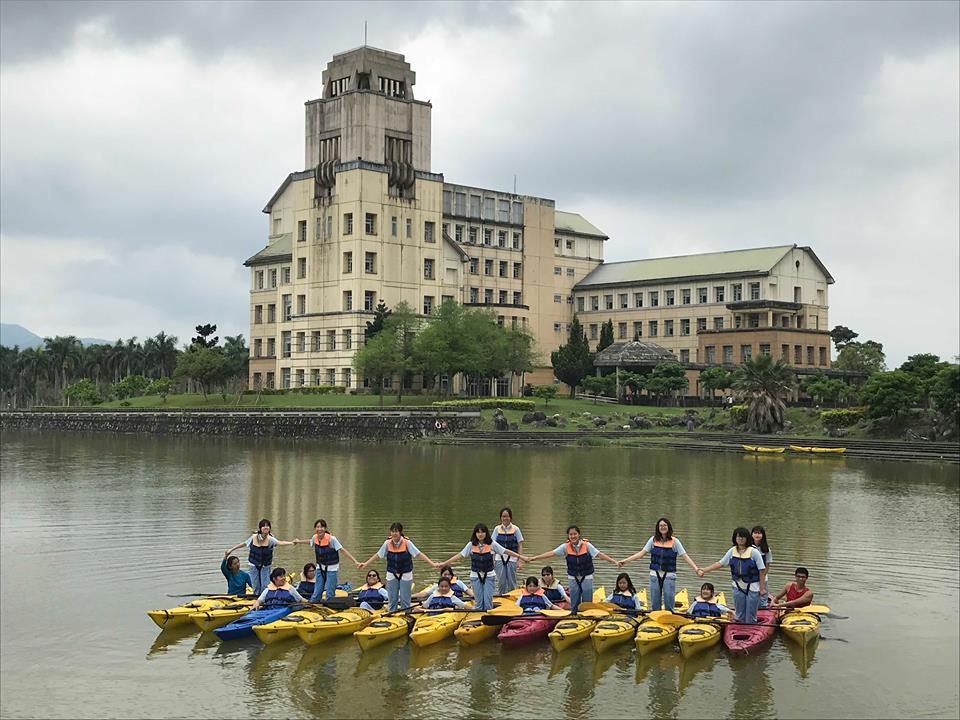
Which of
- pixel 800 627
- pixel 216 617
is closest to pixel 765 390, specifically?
pixel 800 627

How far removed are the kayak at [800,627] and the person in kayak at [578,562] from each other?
3570mm

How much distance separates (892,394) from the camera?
7356cm

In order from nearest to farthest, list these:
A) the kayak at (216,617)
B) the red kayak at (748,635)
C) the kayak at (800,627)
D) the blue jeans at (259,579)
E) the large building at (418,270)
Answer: the red kayak at (748,635)
the kayak at (800,627)
the kayak at (216,617)
the blue jeans at (259,579)
the large building at (418,270)

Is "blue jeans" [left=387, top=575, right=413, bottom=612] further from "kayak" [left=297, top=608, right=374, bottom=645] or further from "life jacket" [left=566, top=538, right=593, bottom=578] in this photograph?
"life jacket" [left=566, top=538, right=593, bottom=578]

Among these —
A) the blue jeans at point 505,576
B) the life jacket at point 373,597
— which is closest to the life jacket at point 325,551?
the life jacket at point 373,597

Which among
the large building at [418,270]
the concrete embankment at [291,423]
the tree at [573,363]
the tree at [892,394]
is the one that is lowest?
the concrete embankment at [291,423]

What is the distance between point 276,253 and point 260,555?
107651 mm

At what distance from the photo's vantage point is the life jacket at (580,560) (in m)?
22.5

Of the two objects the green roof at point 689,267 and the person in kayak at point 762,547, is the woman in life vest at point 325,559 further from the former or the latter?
the green roof at point 689,267

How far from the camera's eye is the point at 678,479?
53094mm

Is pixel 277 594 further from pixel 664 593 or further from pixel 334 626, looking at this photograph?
pixel 664 593

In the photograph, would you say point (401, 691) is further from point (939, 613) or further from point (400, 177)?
point (400, 177)

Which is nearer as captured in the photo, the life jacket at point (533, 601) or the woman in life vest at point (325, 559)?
the life jacket at point (533, 601)

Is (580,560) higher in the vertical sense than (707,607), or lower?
higher
